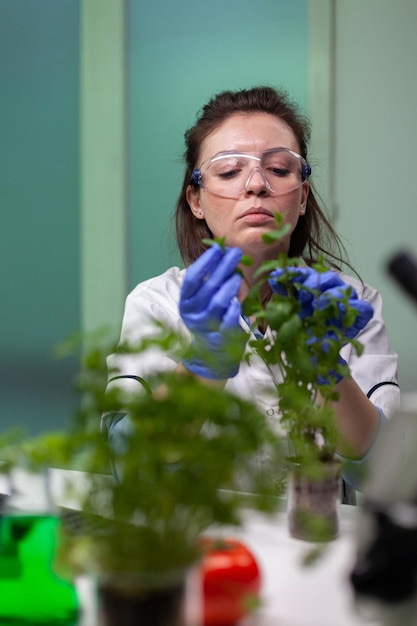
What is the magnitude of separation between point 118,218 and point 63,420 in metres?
2.81

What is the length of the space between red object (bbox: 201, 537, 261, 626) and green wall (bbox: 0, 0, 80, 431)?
8.84 ft

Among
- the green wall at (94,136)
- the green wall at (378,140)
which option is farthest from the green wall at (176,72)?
the green wall at (378,140)

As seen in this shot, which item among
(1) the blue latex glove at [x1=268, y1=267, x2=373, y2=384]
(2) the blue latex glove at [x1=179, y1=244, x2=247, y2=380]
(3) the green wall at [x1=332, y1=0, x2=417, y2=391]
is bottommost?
(1) the blue latex glove at [x1=268, y1=267, x2=373, y2=384]

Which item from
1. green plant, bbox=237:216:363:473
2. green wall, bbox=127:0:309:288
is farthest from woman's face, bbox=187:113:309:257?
green wall, bbox=127:0:309:288

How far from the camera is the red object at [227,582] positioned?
26.7 inches

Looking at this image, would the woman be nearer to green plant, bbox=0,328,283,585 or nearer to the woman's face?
the woman's face

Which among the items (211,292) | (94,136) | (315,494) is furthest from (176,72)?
(315,494)

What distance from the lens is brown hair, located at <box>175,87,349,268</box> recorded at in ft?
5.97

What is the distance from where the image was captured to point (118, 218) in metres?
3.36

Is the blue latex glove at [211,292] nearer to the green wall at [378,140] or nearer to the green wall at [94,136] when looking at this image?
the green wall at [378,140]

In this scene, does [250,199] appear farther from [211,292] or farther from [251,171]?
[211,292]

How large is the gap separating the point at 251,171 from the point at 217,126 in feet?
0.66

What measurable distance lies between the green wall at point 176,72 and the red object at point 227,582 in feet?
7.57

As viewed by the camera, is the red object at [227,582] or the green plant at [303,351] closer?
the red object at [227,582]
